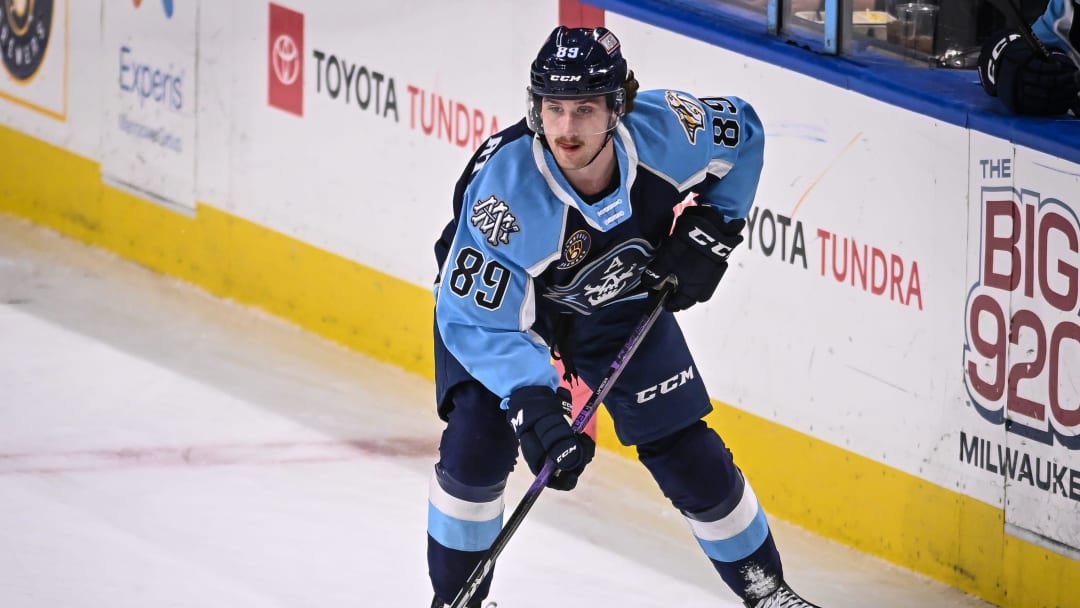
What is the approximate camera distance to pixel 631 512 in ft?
16.0

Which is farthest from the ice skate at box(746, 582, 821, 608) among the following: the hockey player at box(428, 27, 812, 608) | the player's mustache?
the player's mustache

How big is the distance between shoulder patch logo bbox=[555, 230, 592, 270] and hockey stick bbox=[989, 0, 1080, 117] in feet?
3.62

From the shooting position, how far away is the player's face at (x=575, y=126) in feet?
→ 11.0

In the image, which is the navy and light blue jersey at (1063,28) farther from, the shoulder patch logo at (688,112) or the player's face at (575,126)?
the player's face at (575,126)

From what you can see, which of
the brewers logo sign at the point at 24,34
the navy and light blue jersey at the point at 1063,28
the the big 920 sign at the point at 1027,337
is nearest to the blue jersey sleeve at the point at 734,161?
the the big 920 sign at the point at 1027,337

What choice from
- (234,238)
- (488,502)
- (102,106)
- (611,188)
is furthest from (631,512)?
(102,106)

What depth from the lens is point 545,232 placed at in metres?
3.42

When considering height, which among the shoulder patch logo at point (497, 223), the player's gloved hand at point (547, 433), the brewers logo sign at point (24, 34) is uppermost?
the shoulder patch logo at point (497, 223)

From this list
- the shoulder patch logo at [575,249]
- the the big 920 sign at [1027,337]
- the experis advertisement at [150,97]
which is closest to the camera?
the shoulder patch logo at [575,249]

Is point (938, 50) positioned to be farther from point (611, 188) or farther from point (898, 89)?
point (611, 188)

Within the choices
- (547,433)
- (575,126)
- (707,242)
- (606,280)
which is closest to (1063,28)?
(707,242)

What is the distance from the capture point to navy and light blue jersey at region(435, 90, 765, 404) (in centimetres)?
341

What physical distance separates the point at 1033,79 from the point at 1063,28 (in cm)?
15

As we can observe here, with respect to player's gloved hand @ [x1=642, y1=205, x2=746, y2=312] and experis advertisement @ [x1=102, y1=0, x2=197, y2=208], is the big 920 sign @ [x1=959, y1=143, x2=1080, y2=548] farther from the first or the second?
experis advertisement @ [x1=102, y1=0, x2=197, y2=208]
